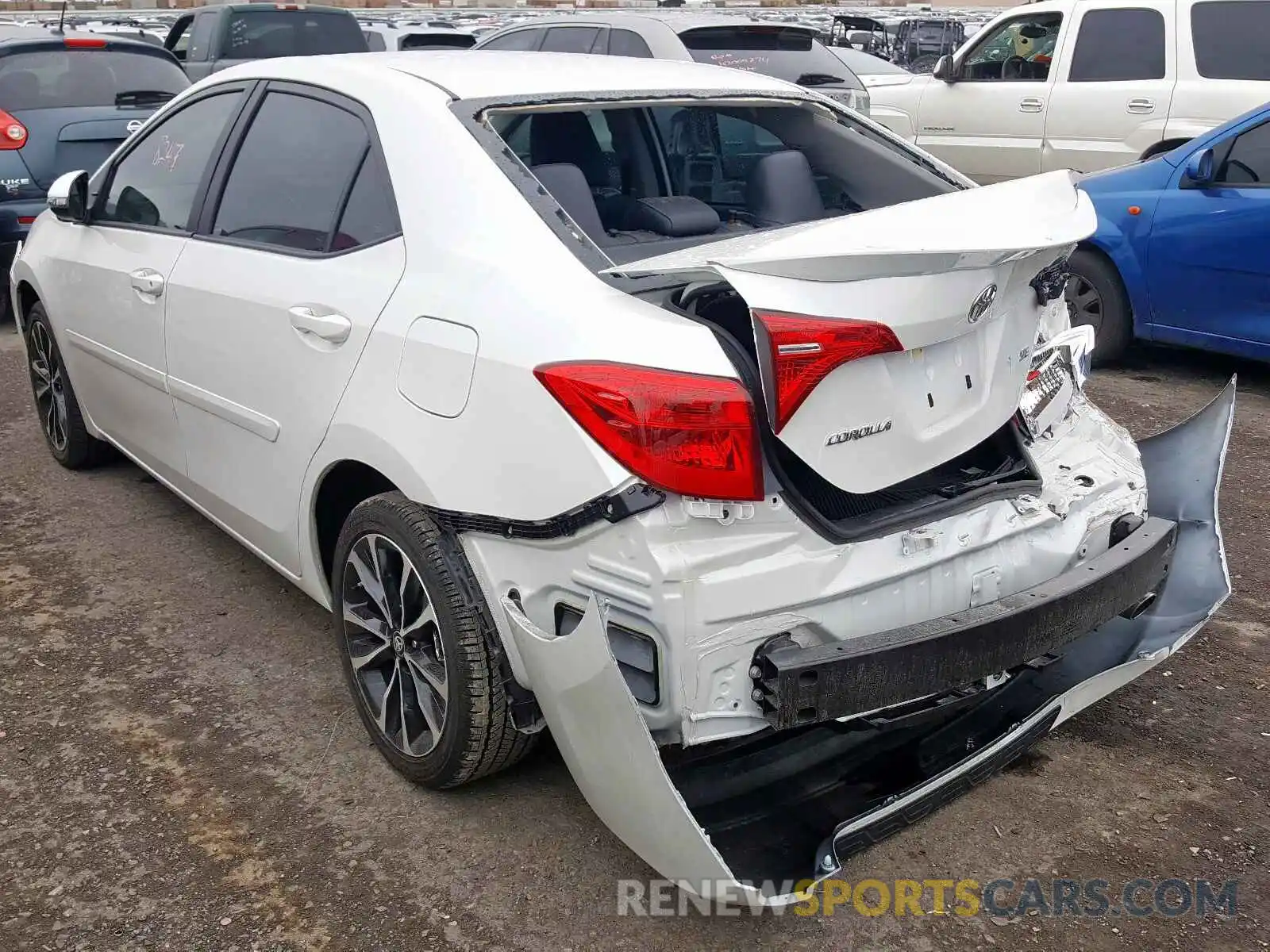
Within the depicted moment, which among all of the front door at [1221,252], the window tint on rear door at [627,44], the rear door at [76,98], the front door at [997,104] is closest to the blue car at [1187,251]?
the front door at [1221,252]

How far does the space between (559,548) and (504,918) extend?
2.58 feet

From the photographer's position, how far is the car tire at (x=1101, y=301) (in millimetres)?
6227

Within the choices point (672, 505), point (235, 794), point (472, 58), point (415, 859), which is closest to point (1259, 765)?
point (672, 505)

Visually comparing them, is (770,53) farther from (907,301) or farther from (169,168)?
(907,301)

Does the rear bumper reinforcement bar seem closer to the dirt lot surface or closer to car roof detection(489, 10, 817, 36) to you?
the dirt lot surface

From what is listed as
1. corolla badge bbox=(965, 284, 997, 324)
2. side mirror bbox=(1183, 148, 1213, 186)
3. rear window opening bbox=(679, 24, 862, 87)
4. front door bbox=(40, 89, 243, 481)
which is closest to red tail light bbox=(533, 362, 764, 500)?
corolla badge bbox=(965, 284, 997, 324)

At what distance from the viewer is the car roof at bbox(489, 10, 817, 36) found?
8039 millimetres

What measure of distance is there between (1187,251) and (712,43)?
12.5 ft

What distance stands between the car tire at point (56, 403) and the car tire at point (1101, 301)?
15.6ft

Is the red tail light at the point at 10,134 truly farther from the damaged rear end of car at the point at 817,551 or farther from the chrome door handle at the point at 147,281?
the damaged rear end of car at the point at 817,551

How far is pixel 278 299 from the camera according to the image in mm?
3039

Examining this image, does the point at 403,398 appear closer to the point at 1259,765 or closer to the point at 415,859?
the point at 415,859

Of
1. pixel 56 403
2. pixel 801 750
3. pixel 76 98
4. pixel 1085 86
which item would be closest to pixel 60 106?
pixel 76 98

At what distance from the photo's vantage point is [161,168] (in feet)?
12.8
